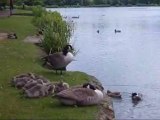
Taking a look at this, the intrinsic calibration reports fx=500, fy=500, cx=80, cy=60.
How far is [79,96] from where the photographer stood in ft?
56.1

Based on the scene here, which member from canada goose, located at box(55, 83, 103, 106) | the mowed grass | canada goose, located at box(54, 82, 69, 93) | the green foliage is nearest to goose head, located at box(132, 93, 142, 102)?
the mowed grass

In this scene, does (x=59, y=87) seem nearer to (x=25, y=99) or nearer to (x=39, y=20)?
(x=25, y=99)

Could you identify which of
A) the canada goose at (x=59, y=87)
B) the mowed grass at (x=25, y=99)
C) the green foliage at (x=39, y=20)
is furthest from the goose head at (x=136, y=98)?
the green foliage at (x=39, y=20)

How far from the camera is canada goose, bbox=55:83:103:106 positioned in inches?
669

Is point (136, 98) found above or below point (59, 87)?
below

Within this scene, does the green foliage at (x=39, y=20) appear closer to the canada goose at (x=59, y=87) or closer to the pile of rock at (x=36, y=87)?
the pile of rock at (x=36, y=87)

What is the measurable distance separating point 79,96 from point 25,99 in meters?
2.20

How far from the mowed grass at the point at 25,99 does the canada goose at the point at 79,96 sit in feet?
0.67

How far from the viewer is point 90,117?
632 inches

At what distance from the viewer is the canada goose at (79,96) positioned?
16984 millimetres

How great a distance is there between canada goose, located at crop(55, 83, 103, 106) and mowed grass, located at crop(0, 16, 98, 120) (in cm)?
20

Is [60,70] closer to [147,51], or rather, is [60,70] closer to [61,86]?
[61,86]

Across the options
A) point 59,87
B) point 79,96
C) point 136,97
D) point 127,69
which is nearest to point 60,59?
point 59,87

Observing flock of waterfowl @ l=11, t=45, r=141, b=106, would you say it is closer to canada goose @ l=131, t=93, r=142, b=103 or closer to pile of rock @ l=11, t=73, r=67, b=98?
pile of rock @ l=11, t=73, r=67, b=98
